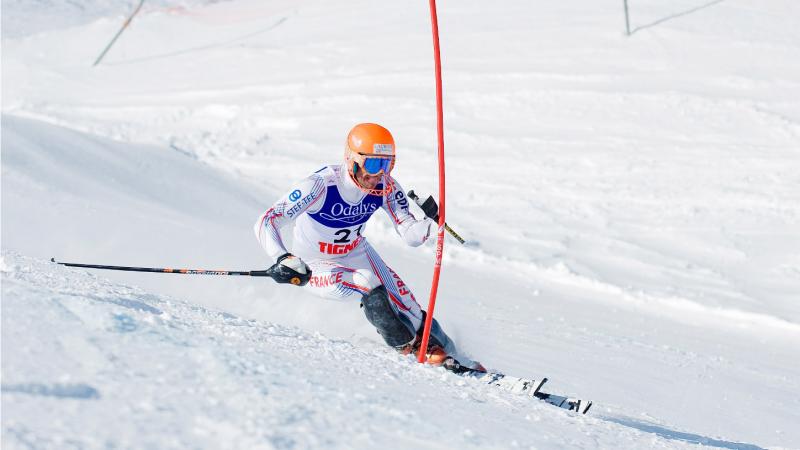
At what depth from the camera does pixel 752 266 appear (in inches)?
411

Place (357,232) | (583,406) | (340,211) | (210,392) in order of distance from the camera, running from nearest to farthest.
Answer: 1. (210,392)
2. (583,406)
3. (340,211)
4. (357,232)

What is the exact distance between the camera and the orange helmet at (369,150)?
5367mm

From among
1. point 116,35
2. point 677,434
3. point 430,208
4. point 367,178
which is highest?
point 116,35

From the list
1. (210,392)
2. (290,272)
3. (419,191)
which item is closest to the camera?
(210,392)

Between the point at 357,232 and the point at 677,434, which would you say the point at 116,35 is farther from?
the point at 677,434

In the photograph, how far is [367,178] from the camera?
5531 mm

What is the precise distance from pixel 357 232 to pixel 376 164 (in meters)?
0.55

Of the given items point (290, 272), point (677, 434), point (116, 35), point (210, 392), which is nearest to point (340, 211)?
point (290, 272)

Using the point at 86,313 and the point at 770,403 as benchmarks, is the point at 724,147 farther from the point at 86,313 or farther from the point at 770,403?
the point at 86,313

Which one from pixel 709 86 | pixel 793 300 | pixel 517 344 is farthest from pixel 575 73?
pixel 517 344

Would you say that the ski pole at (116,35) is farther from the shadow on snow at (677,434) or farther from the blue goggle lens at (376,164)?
the shadow on snow at (677,434)

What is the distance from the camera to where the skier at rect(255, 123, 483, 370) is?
17.2 feet

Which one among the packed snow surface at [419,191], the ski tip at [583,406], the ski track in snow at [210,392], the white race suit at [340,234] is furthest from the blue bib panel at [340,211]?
the ski tip at [583,406]

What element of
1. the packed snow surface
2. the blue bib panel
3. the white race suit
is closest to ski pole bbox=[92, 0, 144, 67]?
the packed snow surface
